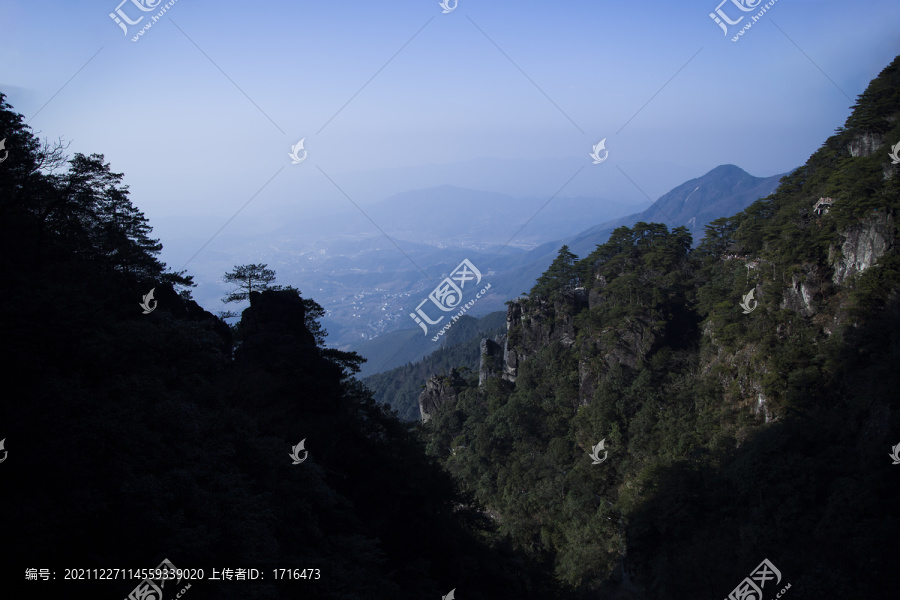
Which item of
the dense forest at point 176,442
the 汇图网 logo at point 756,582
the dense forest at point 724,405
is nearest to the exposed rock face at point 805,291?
the dense forest at point 724,405

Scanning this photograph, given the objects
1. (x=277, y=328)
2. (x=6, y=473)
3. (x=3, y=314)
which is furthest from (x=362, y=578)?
(x=277, y=328)

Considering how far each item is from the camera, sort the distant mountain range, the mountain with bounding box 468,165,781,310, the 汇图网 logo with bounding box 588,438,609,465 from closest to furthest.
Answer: the 汇图网 logo with bounding box 588,438,609,465, the distant mountain range, the mountain with bounding box 468,165,781,310

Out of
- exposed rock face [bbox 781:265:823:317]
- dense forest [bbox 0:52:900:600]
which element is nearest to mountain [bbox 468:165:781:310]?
dense forest [bbox 0:52:900:600]

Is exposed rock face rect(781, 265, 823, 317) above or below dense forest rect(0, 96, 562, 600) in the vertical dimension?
below

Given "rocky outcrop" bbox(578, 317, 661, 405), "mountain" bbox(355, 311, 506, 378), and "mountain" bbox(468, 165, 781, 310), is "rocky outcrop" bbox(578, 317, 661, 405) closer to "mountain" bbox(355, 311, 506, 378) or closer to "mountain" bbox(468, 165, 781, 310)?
"mountain" bbox(355, 311, 506, 378)

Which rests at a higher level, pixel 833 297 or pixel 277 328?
pixel 277 328

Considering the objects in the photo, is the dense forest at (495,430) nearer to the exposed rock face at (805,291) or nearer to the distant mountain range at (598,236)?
the exposed rock face at (805,291)

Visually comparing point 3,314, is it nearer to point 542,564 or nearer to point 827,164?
point 542,564
